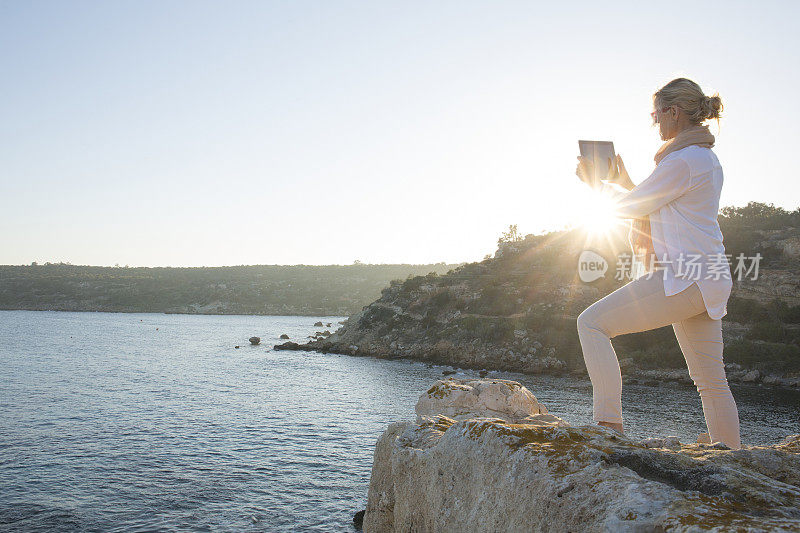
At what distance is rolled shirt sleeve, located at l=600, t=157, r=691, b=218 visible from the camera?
12.1 ft

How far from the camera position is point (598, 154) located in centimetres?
438

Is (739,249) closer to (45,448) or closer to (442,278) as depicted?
(442,278)

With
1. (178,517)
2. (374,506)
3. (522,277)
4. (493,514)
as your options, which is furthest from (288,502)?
(522,277)

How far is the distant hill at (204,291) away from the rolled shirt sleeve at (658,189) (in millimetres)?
135621

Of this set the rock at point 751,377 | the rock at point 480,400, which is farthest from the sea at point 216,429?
the rock at point 480,400

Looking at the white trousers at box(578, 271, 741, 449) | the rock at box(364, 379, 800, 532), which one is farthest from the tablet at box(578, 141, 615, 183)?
the rock at box(364, 379, 800, 532)

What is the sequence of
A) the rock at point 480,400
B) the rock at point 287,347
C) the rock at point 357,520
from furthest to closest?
the rock at point 287,347
the rock at point 357,520
the rock at point 480,400

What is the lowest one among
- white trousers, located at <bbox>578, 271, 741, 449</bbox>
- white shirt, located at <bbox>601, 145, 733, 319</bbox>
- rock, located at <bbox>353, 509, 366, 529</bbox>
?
rock, located at <bbox>353, 509, 366, 529</bbox>

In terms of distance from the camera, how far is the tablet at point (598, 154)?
436 cm

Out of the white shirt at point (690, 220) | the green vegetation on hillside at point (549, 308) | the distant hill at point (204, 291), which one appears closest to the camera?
the white shirt at point (690, 220)

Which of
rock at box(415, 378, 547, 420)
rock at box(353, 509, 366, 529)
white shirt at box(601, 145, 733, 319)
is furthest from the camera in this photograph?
rock at box(353, 509, 366, 529)

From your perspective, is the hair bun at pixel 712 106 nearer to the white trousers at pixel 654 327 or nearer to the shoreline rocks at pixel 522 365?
the white trousers at pixel 654 327

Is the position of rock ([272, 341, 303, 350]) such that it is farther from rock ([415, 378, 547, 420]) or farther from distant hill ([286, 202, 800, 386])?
rock ([415, 378, 547, 420])

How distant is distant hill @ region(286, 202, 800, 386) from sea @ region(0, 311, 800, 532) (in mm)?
3868
